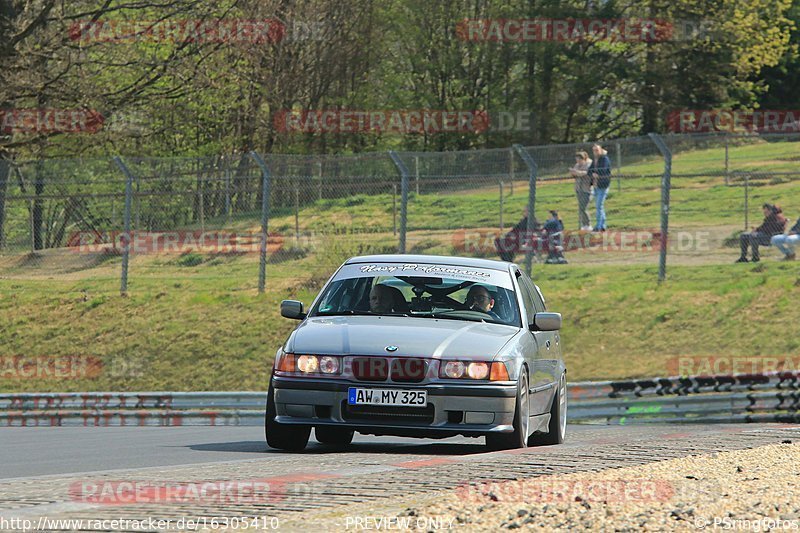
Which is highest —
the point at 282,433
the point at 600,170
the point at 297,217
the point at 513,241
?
the point at 600,170

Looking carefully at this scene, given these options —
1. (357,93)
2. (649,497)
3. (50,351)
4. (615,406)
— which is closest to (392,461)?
(649,497)

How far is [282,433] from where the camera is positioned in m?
10.7

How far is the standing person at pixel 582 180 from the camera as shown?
24.8m

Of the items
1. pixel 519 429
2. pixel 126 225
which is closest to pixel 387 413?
pixel 519 429

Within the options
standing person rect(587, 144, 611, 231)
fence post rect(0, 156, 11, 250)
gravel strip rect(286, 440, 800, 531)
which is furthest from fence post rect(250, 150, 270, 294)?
gravel strip rect(286, 440, 800, 531)

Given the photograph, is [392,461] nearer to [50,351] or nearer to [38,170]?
[50,351]

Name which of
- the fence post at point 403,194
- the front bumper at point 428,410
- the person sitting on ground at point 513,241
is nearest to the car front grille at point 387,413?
the front bumper at point 428,410

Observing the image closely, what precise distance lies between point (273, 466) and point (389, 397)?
127 centimetres

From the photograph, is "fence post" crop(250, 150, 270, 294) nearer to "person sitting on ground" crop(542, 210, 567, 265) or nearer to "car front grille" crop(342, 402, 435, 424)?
"person sitting on ground" crop(542, 210, 567, 265)

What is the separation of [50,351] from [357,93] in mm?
31299

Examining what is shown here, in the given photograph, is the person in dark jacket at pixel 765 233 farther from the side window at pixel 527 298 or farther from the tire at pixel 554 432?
the tire at pixel 554 432

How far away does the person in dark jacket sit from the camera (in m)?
24.8

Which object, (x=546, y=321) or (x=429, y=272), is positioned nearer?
(x=546, y=321)

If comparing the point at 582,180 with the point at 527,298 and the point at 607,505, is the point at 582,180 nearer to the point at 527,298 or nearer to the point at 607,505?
the point at 527,298
